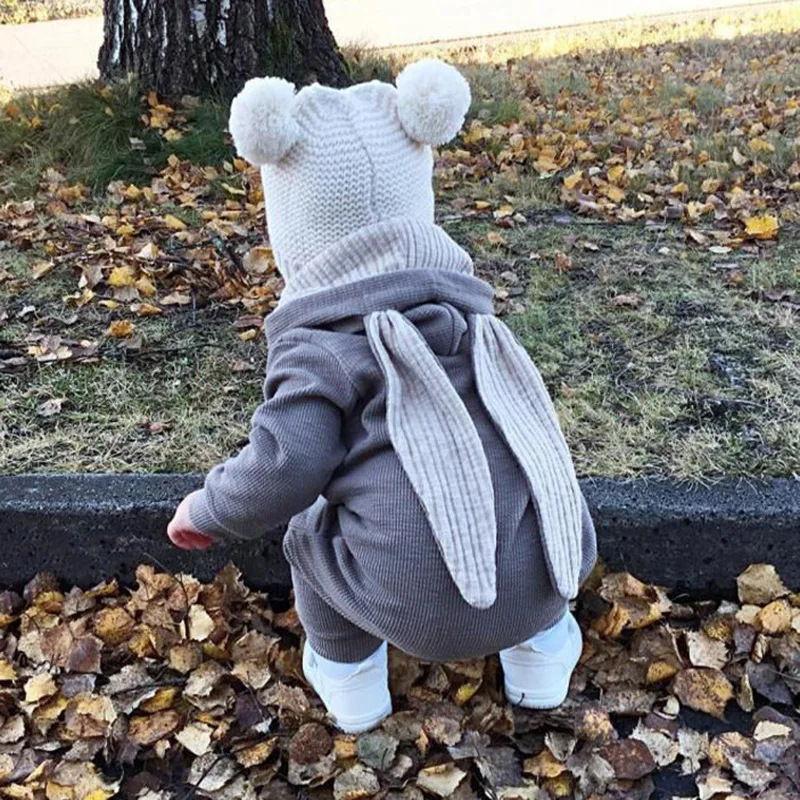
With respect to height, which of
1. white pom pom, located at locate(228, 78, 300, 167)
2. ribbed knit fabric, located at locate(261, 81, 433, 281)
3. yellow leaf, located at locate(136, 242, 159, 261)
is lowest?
yellow leaf, located at locate(136, 242, 159, 261)

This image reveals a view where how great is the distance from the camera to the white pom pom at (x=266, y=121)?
5.30ft

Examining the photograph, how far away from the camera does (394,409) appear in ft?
5.24

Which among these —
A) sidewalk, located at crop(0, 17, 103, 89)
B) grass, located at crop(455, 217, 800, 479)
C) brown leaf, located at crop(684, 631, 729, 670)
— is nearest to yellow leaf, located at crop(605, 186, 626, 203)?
grass, located at crop(455, 217, 800, 479)

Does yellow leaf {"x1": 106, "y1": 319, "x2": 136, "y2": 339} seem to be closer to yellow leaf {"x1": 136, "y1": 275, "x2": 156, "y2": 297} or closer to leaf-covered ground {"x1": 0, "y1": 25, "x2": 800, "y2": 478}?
leaf-covered ground {"x1": 0, "y1": 25, "x2": 800, "y2": 478}

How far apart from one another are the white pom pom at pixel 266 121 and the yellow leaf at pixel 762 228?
266 centimetres

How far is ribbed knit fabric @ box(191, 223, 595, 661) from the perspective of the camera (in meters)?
1.61

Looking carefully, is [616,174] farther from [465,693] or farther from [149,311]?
[465,693]

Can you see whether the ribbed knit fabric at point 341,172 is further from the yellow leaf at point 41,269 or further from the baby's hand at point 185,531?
the yellow leaf at point 41,269

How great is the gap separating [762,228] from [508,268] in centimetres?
106

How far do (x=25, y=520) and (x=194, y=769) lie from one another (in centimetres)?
78

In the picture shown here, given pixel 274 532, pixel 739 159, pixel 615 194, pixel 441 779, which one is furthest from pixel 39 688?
pixel 739 159

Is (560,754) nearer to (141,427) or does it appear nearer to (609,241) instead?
(141,427)

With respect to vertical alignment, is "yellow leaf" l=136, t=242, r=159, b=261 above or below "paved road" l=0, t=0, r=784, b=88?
above

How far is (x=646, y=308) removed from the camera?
3258mm
